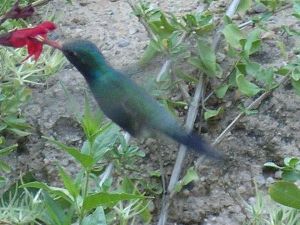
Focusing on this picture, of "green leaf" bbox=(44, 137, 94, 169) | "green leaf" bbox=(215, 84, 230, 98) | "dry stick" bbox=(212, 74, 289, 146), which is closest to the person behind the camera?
"green leaf" bbox=(44, 137, 94, 169)

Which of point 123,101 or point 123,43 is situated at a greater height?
point 123,101

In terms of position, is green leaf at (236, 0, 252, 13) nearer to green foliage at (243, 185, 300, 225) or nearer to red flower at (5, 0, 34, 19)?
green foliage at (243, 185, 300, 225)

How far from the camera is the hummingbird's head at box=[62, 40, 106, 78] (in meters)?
2.38

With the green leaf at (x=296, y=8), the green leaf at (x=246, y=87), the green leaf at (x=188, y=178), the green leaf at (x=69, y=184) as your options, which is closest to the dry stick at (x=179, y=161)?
the green leaf at (x=188, y=178)

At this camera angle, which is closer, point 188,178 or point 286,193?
point 286,193

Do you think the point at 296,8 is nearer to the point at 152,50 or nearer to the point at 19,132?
the point at 152,50

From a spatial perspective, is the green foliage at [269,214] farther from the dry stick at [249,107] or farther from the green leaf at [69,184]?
the green leaf at [69,184]

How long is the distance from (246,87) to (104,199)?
0.74m

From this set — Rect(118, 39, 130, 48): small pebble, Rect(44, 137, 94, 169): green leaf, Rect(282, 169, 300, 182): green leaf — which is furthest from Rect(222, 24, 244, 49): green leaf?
Rect(44, 137, 94, 169): green leaf

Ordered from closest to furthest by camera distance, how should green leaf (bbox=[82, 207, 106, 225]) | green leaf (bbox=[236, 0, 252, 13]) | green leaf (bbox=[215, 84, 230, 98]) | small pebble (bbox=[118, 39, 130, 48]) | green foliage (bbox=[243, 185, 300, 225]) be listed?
green leaf (bbox=[82, 207, 106, 225])
green foliage (bbox=[243, 185, 300, 225])
green leaf (bbox=[215, 84, 230, 98])
green leaf (bbox=[236, 0, 252, 13])
small pebble (bbox=[118, 39, 130, 48])

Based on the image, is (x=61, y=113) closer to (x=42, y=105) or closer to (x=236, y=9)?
(x=42, y=105)

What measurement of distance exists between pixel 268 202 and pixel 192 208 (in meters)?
0.22

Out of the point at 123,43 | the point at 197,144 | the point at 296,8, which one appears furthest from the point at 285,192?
the point at 123,43

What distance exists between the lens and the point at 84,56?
7.94 feet
